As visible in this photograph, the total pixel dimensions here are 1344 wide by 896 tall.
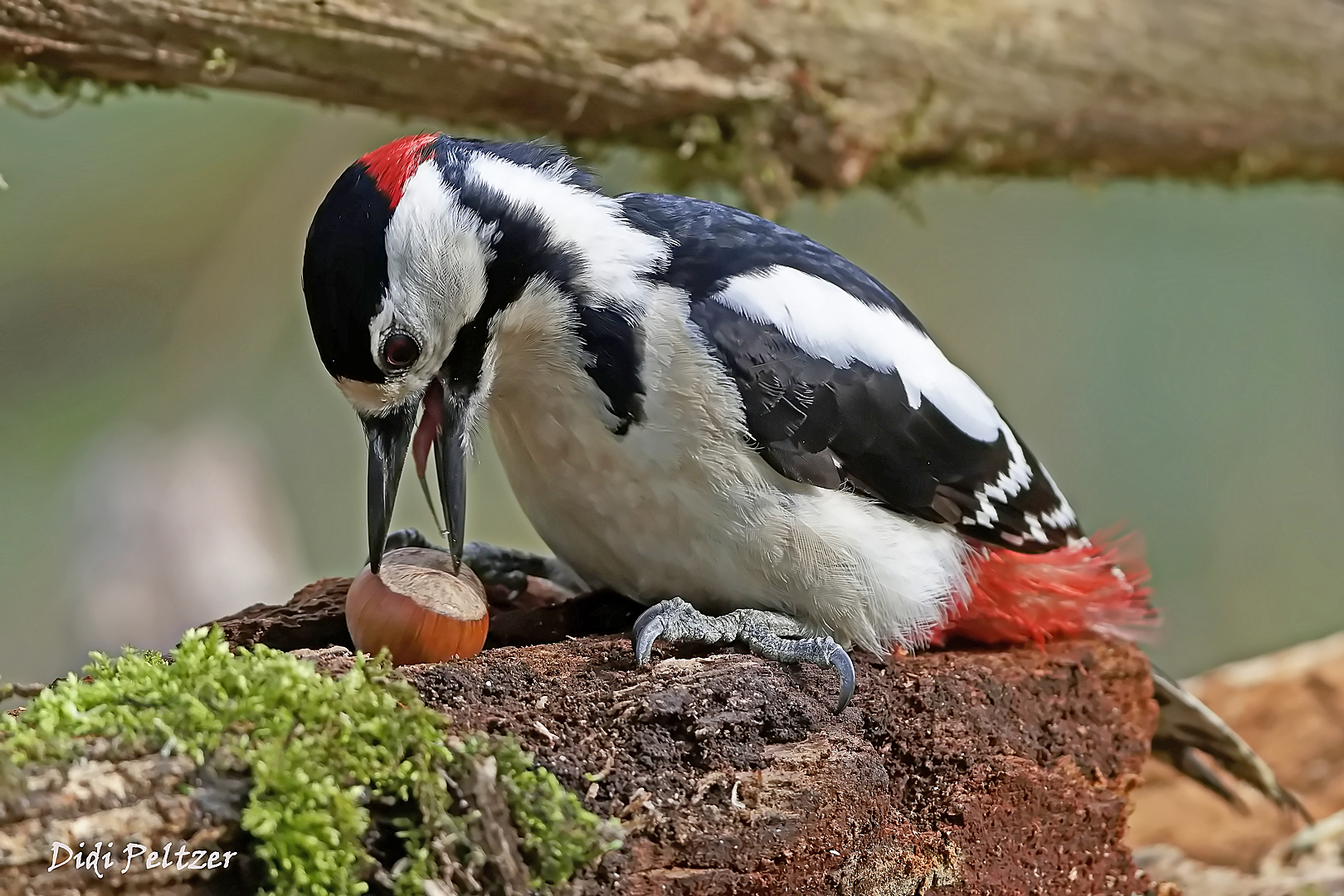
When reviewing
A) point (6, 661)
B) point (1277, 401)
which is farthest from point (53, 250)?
point (1277, 401)

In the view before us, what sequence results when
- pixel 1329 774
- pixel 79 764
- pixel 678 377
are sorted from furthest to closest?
pixel 1329 774
pixel 678 377
pixel 79 764

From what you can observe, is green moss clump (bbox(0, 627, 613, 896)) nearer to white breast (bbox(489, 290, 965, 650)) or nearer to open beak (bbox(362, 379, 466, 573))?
open beak (bbox(362, 379, 466, 573))

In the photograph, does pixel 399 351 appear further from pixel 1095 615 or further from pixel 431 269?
pixel 1095 615

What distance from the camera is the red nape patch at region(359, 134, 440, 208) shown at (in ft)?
5.95

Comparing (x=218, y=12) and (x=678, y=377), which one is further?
(x=218, y=12)

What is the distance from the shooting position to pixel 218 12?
237cm

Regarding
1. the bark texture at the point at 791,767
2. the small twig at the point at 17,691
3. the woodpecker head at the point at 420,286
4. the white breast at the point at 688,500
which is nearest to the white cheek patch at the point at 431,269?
the woodpecker head at the point at 420,286

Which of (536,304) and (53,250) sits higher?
(536,304)

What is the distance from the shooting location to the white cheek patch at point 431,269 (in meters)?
1.77

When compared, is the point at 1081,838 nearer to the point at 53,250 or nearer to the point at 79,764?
the point at 79,764

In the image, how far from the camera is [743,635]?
197 cm

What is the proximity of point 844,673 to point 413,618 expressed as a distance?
0.69m

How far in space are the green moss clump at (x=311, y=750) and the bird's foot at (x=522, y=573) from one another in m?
0.90

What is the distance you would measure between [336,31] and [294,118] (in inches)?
151
